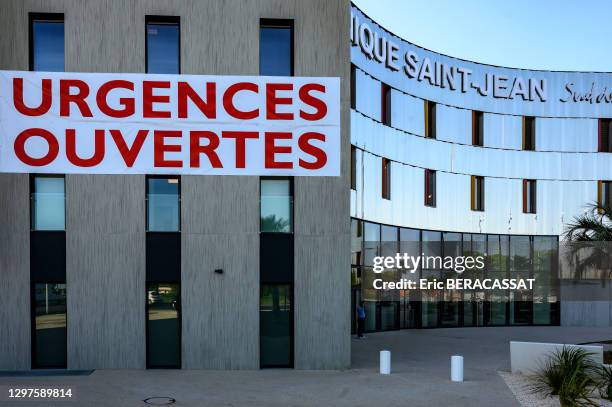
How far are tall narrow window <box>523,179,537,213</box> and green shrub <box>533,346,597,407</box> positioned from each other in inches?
698

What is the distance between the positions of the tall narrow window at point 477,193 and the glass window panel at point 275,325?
58.3 feet

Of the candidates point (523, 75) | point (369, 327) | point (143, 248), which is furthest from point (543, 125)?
point (143, 248)

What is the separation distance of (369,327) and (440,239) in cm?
659

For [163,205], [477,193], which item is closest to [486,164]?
[477,193]

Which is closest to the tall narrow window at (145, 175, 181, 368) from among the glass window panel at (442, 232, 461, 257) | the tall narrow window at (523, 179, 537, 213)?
the glass window panel at (442, 232, 461, 257)

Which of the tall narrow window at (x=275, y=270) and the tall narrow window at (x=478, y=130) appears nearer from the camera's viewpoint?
the tall narrow window at (x=275, y=270)

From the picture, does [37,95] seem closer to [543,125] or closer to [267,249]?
[267,249]

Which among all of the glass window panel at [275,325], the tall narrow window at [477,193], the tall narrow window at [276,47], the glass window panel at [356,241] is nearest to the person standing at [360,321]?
the glass window panel at [356,241]

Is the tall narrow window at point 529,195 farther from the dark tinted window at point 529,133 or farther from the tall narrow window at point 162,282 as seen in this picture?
the tall narrow window at point 162,282

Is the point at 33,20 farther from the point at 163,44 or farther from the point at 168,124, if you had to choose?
the point at 168,124

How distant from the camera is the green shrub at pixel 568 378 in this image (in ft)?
44.3

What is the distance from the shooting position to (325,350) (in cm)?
1858

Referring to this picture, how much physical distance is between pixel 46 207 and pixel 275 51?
798 centimetres

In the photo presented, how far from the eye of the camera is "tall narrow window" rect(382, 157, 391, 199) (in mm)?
29531
